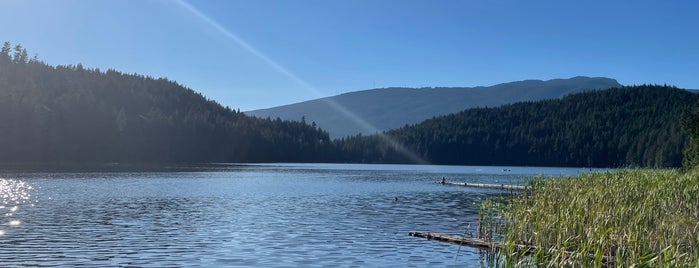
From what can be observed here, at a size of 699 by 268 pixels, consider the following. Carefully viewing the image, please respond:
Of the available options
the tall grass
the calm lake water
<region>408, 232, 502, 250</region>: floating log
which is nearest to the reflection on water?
the calm lake water

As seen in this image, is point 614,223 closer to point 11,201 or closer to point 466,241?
point 466,241

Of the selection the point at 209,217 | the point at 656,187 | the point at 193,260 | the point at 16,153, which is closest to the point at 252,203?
the point at 209,217

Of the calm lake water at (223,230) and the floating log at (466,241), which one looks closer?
the calm lake water at (223,230)

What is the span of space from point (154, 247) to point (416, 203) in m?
34.7

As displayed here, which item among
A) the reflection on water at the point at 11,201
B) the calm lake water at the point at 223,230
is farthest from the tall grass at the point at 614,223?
the reflection on water at the point at 11,201

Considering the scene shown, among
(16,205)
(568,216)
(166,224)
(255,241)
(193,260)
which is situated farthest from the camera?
(16,205)

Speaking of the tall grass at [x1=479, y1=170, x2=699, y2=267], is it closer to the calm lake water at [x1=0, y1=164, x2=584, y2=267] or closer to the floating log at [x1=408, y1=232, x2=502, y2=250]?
the floating log at [x1=408, y1=232, x2=502, y2=250]

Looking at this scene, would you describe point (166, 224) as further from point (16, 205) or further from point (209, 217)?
point (16, 205)

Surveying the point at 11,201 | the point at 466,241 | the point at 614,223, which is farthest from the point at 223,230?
the point at 11,201

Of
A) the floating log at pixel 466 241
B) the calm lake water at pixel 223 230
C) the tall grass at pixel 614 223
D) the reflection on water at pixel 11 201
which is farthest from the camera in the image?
the reflection on water at pixel 11 201

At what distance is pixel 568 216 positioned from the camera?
2722cm

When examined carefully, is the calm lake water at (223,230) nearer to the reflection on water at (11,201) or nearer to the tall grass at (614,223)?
the reflection on water at (11,201)

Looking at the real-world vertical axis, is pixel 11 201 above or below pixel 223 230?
above

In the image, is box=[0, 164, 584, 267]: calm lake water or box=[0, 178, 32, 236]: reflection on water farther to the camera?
box=[0, 178, 32, 236]: reflection on water
